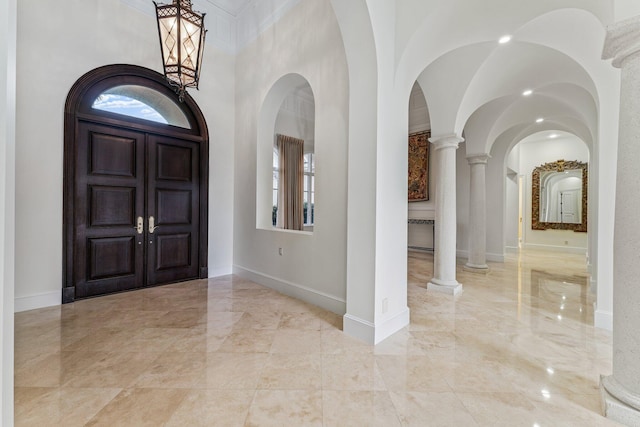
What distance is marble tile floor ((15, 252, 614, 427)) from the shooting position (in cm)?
163

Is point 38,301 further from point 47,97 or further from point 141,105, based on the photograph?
point 141,105

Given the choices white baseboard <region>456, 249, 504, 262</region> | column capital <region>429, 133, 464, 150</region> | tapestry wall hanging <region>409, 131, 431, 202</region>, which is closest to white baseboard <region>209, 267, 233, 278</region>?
column capital <region>429, 133, 464, 150</region>

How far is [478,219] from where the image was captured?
5.82m

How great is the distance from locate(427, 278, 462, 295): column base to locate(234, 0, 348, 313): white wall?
6.19ft

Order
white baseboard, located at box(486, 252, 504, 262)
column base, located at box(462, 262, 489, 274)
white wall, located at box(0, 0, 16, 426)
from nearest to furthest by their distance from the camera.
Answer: white wall, located at box(0, 0, 16, 426) < column base, located at box(462, 262, 489, 274) < white baseboard, located at box(486, 252, 504, 262)

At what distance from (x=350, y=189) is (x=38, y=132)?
3835 mm

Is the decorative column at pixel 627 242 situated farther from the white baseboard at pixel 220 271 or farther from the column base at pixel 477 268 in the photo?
the white baseboard at pixel 220 271

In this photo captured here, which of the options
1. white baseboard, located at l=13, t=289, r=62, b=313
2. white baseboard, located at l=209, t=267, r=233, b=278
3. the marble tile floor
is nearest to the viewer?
the marble tile floor

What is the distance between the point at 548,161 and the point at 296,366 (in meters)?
11.2

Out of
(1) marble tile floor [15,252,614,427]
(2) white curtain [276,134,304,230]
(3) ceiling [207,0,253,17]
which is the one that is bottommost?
(1) marble tile floor [15,252,614,427]

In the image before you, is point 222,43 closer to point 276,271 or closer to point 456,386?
point 276,271

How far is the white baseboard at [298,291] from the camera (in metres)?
3.24

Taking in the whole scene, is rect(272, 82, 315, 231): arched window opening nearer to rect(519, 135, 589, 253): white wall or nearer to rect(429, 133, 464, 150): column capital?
rect(429, 133, 464, 150): column capital

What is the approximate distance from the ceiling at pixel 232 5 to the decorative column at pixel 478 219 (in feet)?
17.9
